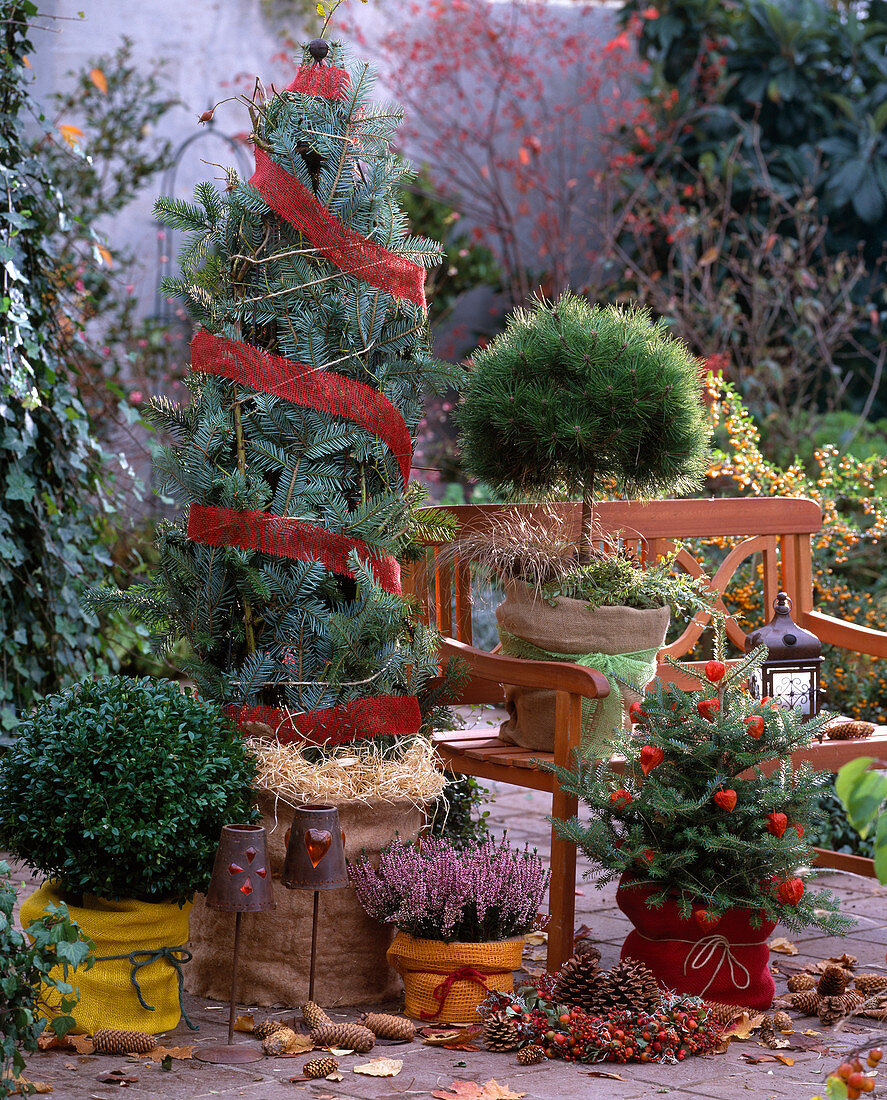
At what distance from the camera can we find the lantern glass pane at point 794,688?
3.66 metres

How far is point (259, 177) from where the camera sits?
127 inches

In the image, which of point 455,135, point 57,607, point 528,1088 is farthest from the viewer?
point 455,135

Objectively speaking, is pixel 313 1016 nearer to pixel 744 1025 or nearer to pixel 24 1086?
pixel 24 1086

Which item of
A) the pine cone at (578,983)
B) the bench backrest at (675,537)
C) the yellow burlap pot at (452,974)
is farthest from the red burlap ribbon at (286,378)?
the pine cone at (578,983)

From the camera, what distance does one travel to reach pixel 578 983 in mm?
2977

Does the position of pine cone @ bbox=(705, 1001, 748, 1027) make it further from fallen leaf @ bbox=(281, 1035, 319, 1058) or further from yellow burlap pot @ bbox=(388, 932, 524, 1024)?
fallen leaf @ bbox=(281, 1035, 319, 1058)

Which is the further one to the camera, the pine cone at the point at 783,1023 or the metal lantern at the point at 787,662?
the metal lantern at the point at 787,662

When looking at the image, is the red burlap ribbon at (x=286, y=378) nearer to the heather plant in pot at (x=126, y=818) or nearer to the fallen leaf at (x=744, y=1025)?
the heather plant in pot at (x=126, y=818)

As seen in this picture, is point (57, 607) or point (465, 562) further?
point (57, 607)

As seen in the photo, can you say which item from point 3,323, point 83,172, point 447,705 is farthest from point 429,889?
point 83,172

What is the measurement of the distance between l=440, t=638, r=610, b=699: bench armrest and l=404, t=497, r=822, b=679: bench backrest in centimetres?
29

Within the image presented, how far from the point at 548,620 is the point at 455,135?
20.9ft

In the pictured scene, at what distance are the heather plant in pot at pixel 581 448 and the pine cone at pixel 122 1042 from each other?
124 cm

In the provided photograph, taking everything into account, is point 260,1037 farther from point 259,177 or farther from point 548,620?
point 259,177
